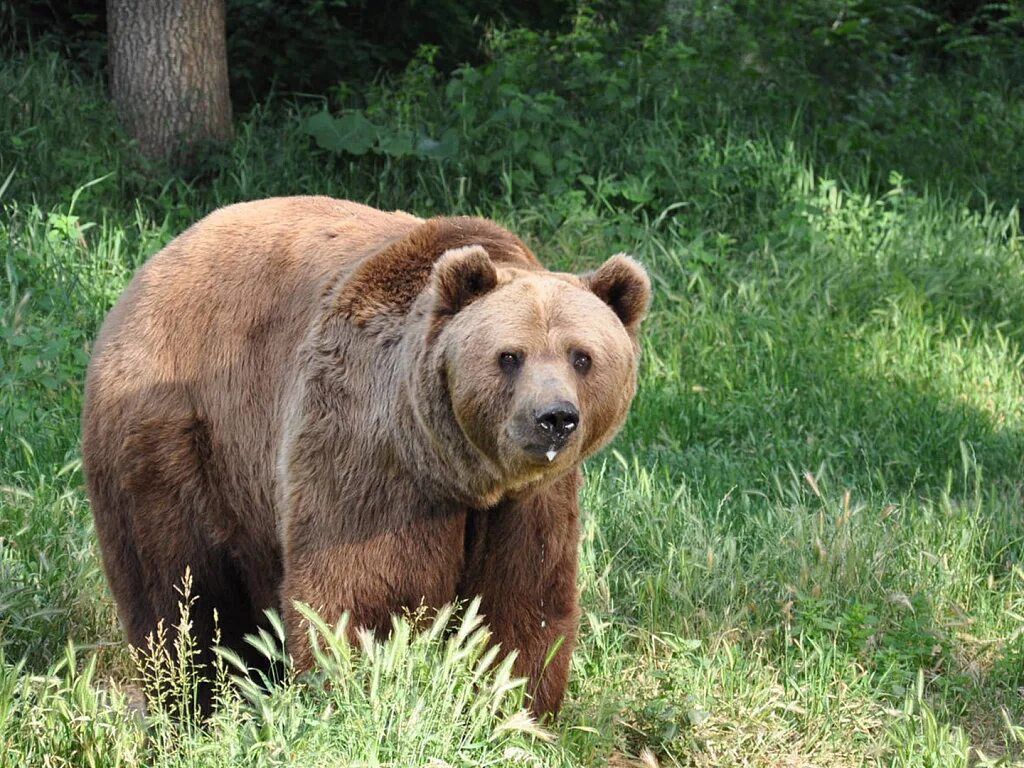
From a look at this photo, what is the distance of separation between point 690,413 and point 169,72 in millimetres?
4311

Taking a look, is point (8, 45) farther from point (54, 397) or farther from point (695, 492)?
point (695, 492)

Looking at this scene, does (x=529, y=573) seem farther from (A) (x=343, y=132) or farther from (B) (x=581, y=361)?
(A) (x=343, y=132)

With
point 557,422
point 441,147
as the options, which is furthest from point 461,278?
point 441,147

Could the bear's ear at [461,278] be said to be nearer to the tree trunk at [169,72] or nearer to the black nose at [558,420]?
the black nose at [558,420]

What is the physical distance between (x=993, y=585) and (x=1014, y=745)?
979 millimetres

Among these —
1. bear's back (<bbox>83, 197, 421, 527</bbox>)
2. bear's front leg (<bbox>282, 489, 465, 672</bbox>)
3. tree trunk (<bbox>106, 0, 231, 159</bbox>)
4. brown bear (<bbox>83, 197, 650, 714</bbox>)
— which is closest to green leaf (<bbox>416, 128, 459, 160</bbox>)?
tree trunk (<bbox>106, 0, 231, 159</bbox>)

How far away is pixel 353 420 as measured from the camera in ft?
13.8

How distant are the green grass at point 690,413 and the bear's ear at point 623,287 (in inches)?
41.9

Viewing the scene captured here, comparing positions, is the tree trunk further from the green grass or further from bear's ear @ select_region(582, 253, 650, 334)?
bear's ear @ select_region(582, 253, 650, 334)

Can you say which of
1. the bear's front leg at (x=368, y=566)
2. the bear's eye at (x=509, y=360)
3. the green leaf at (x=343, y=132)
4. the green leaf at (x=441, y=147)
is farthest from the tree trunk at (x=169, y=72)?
the bear's eye at (x=509, y=360)

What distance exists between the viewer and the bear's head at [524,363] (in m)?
3.82

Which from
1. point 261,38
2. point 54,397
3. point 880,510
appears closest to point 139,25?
point 261,38

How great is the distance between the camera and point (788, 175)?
966 centimetres

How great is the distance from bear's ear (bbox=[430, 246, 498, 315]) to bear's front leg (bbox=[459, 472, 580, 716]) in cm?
58
